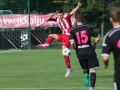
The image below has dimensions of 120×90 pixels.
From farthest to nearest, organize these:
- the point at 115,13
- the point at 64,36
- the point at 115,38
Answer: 1. the point at 64,36
2. the point at 115,38
3. the point at 115,13

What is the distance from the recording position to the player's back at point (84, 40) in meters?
11.3

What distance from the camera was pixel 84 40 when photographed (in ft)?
37.2

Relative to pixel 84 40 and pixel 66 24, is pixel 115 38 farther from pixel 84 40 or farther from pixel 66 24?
pixel 66 24

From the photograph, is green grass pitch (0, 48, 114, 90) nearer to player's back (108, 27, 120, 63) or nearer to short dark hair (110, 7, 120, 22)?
player's back (108, 27, 120, 63)

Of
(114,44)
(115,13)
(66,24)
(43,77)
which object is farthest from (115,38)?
(66,24)

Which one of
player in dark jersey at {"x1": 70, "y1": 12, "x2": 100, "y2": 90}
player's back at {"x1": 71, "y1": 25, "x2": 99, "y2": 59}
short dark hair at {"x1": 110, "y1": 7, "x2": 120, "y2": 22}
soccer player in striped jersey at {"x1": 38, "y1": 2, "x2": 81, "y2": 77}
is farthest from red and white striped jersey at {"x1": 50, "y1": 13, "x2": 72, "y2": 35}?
short dark hair at {"x1": 110, "y1": 7, "x2": 120, "y2": 22}

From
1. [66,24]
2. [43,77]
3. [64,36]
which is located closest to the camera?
[43,77]

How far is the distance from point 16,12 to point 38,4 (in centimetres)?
300

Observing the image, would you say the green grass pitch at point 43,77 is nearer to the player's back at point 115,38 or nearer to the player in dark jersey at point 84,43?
the player in dark jersey at point 84,43

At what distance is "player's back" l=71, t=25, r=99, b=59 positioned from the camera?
443 inches

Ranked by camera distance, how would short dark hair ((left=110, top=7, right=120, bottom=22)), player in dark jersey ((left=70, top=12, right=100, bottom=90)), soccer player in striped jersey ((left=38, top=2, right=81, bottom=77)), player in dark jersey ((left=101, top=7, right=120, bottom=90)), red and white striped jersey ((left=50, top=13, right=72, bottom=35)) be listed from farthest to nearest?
1. red and white striped jersey ((left=50, top=13, right=72, bottom=35))
2. soccer player in striped jersey ((left=38, top=2, right=81, bottom=77))
3. player in dark jersey ((left=70, top=12, right=100, bottom=90))
4. player in dark jersey ((left=101, top=7, right=120, bottom=90))
5. short dark hair ((left=110, top=7, right=120, bottom=22))

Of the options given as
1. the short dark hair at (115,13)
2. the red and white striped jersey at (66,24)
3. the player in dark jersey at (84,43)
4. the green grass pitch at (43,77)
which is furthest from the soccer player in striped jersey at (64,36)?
the short dark hair at (115,13)

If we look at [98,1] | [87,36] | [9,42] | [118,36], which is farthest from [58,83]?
[98,1]

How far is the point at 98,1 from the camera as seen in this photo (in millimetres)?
38438
